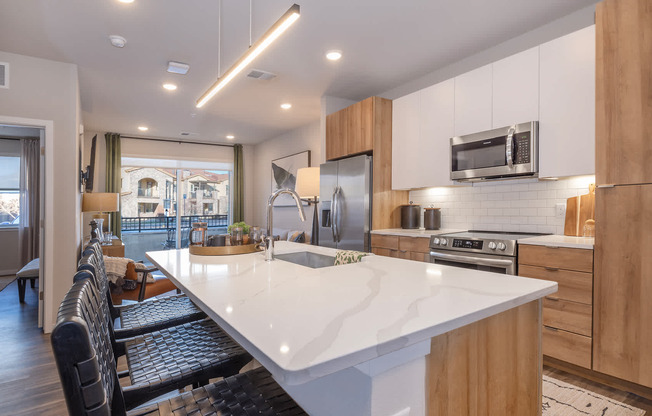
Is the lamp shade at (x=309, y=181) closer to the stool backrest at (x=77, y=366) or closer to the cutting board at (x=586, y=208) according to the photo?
the cutting board at (x=586, y=208)

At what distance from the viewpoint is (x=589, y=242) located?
2281 mm

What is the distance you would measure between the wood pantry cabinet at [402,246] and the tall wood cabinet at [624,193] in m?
1.33

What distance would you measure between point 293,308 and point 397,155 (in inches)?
128

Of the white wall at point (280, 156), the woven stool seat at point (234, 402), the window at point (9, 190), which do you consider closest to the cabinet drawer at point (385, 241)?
the white wall at point (280, 156)

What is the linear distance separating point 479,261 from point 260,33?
2.62 meters

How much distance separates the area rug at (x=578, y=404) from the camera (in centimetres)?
189

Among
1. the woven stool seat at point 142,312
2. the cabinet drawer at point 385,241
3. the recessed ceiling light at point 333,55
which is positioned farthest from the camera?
the cabinet drawer at point 385,241

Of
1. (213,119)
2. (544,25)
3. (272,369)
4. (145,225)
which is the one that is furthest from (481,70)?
(145,225)

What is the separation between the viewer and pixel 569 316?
226cm

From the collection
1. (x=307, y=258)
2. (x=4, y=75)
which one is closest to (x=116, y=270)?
(x=307, y=258)

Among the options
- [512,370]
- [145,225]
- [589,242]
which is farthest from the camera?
[145,225]

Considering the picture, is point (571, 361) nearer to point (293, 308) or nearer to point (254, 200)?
point (293, 308)

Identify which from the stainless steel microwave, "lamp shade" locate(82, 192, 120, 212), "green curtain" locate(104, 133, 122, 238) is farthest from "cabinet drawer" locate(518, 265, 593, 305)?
"green curtain" locate(104, 133, 122, 238)

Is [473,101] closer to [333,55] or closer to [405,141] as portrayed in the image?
[405,141]
